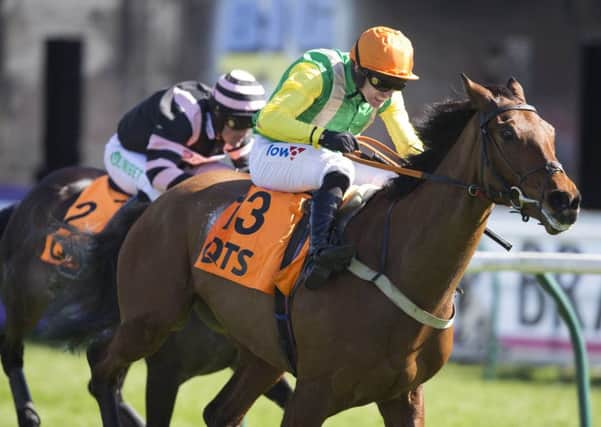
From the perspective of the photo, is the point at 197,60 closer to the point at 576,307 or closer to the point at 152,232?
the point at 576,307

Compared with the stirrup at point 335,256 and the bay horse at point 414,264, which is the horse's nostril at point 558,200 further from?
the stirrup at point 335,256

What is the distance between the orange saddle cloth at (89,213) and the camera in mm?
6777

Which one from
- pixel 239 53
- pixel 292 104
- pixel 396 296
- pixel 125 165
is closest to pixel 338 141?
pixel 292 104

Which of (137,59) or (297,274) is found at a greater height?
(297,274)

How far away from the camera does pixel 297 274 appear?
5.29 metres

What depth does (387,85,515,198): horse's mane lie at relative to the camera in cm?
506

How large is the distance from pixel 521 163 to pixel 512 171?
0.17 feet

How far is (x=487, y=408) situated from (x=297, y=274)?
3.61 meters

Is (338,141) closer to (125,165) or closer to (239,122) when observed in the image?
(239,122)

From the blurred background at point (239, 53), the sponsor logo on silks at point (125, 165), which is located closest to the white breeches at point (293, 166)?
the sponsor logo on silks at point (125, 165)

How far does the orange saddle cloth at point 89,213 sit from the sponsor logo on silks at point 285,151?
1453 mm

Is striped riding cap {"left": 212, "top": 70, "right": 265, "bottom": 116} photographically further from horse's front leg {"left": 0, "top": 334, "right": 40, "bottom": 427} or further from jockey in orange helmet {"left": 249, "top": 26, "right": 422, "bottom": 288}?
horse's front leg {"left": 0, "top": 334, "right": 40, "bottom": 427}

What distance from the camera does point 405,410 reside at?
5289 millimetres

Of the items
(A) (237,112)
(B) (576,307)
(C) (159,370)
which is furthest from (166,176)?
(B) (576,307)
